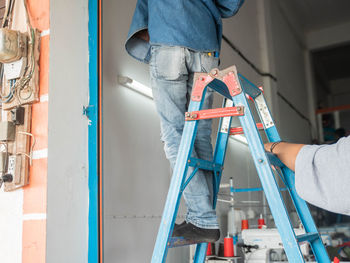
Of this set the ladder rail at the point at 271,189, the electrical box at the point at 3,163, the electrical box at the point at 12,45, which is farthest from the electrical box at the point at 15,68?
the ladder rail at the point at 271,189

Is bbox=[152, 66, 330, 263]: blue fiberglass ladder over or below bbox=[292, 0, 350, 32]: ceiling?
below

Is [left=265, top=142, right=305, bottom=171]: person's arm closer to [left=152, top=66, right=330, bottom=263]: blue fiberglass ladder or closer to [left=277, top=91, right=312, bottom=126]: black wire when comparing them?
[left=152, top=66, right=330, bottom=263]: blue fiberglass ladder

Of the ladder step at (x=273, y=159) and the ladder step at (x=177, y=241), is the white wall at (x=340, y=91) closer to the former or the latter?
the ladder step at (x=273, y=159)

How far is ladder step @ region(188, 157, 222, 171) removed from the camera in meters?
1.67

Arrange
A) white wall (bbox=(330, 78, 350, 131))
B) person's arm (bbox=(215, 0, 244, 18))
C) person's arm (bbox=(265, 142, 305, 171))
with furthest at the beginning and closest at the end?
white wall (bbox=(330, 78, 350, 131)), person's arm (bbox=(215, 0, 244, 18)), person's arm (bbox=(265, 142, 305, 171))

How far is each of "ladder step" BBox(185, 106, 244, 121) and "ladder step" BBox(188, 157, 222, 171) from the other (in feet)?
0.59

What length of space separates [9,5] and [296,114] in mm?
7286

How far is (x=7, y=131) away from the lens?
213cm

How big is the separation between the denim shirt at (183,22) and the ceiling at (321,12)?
766 cm

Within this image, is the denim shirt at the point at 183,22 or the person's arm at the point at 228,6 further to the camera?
the person's arm at the point at 228,6

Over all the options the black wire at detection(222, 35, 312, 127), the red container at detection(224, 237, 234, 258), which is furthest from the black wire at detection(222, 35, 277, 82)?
the red container at detection(224, 237, 234, 258)

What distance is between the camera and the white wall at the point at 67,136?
2.05 m

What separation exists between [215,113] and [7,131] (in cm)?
118

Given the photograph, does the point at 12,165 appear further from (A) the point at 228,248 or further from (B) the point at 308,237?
(A) the point at 228,248
